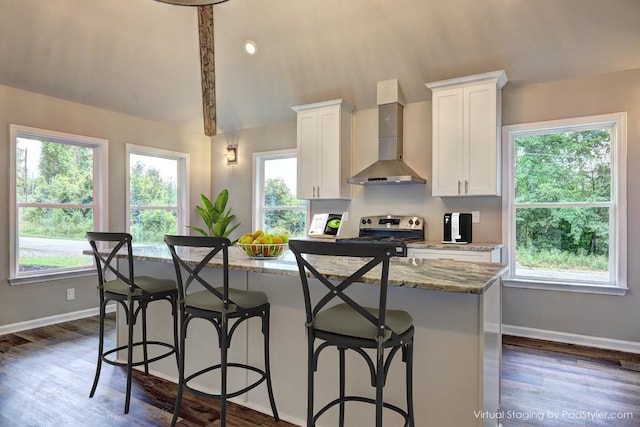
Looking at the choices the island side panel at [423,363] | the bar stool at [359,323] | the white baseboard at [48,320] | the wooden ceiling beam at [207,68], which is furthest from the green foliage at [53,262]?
the bar stool at [359,323]

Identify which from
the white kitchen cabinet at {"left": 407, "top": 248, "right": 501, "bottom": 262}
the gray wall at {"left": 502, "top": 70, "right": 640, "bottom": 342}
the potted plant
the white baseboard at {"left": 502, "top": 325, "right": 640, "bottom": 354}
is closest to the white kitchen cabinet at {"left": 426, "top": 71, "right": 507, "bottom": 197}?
the gray wall at {"left": 502, "top": 70, "right": 640, "bottom": 342}

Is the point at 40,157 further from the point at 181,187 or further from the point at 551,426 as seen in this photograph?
the point at 551,426

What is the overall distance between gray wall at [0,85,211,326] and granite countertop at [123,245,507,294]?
2.53 meters

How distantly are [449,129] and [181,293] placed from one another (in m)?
3.05

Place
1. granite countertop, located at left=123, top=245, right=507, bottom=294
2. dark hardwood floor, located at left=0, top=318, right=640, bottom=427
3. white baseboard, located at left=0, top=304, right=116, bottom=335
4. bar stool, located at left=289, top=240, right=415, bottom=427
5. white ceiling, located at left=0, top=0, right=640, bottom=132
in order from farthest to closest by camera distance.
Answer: white baseboard, located at left=0, top=304, right=116, bottom=335
white ceiling, located at left=0, top=0, right=640, bottom=132
dark hardwood floor, located at left=0, top=318, right=640, bottom=427
granite countertop, located at left=123, top=245, right=507, bottom=294
bar stool, located at left=289, top=240, right=415, bottom=427

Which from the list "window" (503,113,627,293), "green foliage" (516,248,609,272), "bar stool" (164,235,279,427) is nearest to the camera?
"bar stool" (164,235,279,427)

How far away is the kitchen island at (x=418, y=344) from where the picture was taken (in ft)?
5.77

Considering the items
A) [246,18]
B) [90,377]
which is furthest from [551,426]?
[246,18]

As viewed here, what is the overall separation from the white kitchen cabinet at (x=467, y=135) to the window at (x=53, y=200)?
12.7 ft

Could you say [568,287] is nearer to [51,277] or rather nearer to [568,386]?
[568,386]

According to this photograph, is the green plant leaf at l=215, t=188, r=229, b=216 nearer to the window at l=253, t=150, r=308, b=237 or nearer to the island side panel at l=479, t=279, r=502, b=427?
the window at l=253, t=150, r=308, b=237

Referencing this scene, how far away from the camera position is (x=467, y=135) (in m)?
3.94

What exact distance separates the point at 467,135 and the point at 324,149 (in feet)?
5.28

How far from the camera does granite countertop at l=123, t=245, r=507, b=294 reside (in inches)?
64.2
